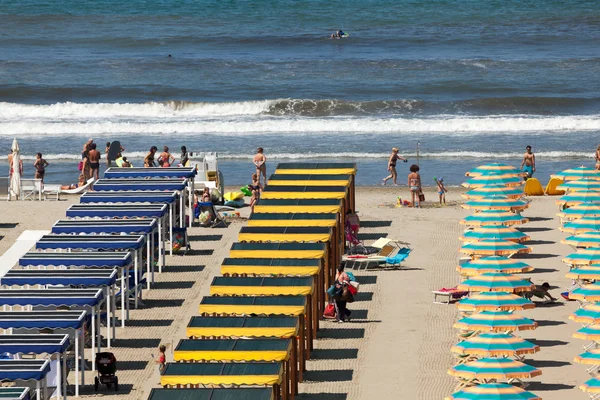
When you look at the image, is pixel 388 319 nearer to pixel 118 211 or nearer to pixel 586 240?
pixel 586 240

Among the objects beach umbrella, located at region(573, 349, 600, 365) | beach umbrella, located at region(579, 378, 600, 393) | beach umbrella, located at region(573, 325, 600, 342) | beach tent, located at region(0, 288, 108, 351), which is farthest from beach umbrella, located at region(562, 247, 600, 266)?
beach tent, located at region(0, 288, 108, 351)

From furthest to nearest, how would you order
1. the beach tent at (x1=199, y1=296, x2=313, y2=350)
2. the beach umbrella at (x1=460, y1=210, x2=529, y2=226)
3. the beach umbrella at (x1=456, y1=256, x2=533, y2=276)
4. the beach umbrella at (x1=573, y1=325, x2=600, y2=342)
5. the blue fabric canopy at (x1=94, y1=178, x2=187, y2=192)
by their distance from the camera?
the blue fabric canopy at (x1=94, y1=178, x2=187, y2=192) → the beach umbrella at (x1=460, y1=210, x2=529, y2=226) → the beach umbrella at (x1=456, y1=256, x2=533, y2=276) → the beach tent at (x1=199, y1=296, x2=313, y2=350) → the beach umbrella at (x1=573, y1=325, x2=600, y2=342)

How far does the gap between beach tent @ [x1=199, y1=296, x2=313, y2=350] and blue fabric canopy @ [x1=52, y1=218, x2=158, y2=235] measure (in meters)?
4.60

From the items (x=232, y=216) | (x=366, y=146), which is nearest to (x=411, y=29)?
(x=366, y=146)

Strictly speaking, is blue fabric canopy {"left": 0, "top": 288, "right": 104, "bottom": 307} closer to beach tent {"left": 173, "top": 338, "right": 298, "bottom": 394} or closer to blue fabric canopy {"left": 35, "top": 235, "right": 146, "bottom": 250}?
beach tent {"left": 173, "top": 338, "right": 298, "bottom": 394}

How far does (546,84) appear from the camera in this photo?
60.4 metres

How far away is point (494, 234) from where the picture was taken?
Answer: 29.3 meters

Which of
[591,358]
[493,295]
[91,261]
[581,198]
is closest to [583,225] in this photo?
[581,198]

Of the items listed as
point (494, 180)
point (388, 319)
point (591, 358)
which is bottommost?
point (388, 319)

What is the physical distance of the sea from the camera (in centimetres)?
4719

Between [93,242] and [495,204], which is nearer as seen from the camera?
[93,242]

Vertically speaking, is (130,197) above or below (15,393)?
above

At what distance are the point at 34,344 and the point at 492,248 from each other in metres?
9.72

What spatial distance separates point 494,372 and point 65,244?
931cm
